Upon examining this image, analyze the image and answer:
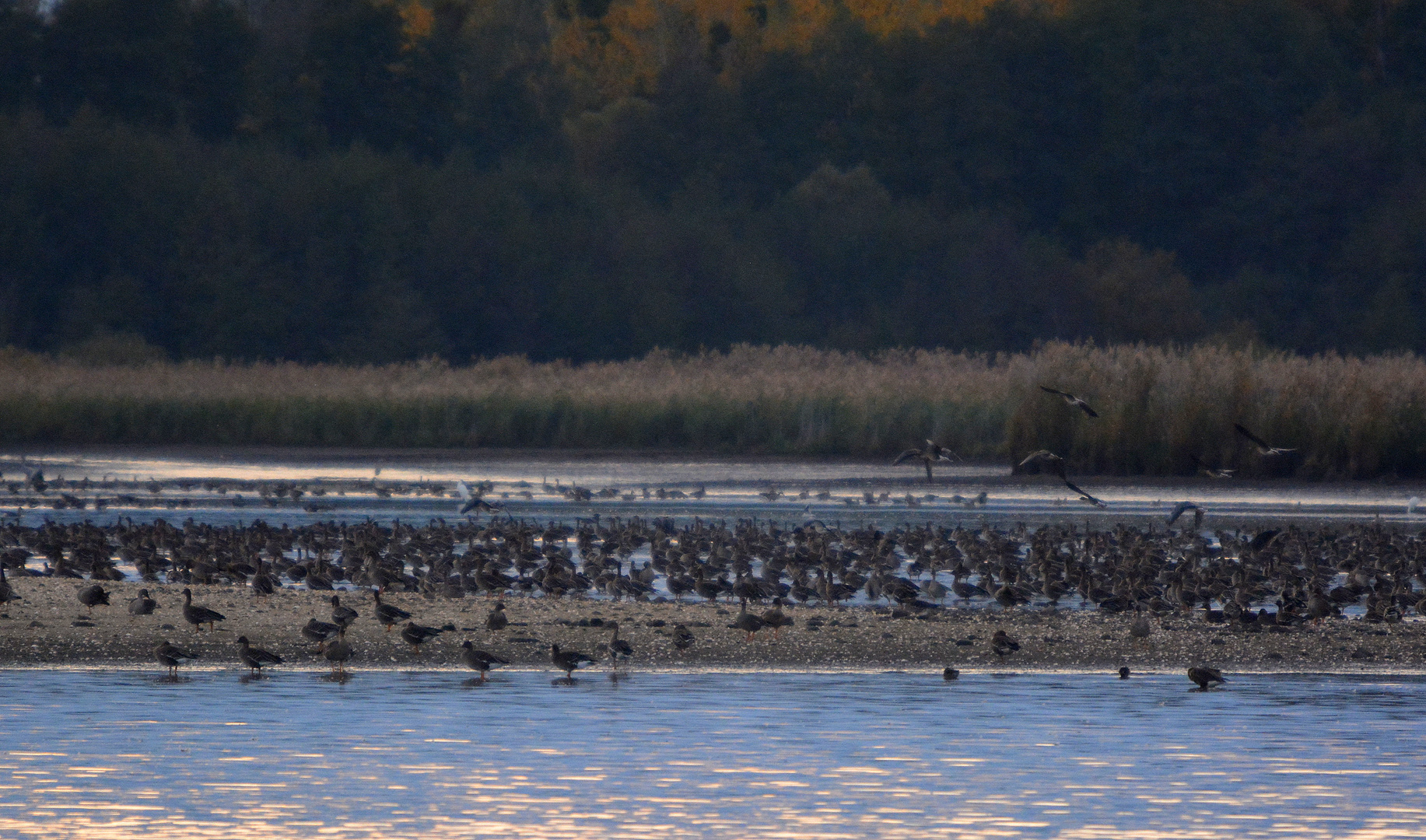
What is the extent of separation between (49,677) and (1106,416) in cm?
2001

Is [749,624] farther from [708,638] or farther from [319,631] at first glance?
[319,631]

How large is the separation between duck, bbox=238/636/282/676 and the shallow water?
10.8 meters

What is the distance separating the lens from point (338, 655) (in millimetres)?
14109

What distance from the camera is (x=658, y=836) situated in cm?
910

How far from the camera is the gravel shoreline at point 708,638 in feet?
47.6

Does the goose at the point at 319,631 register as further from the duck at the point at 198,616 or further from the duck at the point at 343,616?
the duck at the point at 198,616

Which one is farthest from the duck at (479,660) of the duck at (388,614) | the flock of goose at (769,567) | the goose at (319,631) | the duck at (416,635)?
the duck at (388,614)

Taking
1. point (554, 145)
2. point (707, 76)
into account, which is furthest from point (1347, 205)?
point (554, 145)

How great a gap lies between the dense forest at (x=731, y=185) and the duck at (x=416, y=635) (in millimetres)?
44566

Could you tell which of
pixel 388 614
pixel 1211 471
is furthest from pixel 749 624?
pixel 1211 471

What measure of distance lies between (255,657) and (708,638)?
128 inches

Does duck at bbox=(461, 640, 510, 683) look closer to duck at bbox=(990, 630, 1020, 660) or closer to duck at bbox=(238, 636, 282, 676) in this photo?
duck at bbox=(238, 636, 282, 676)

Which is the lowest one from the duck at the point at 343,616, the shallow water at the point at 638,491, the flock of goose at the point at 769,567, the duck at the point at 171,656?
the duck at the point at 171,656

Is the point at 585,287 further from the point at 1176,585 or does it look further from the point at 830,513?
the point at 1176,585
